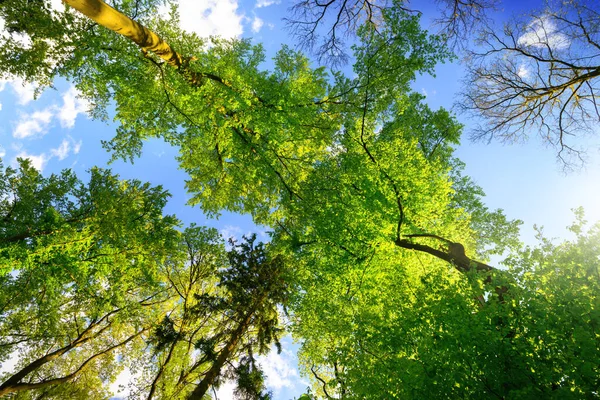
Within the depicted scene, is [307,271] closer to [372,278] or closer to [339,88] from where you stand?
[372,278]

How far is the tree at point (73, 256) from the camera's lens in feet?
31.6

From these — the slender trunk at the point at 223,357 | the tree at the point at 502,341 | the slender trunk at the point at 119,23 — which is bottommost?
the tree at the point at 502,341

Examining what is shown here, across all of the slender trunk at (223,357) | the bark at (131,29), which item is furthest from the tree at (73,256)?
the bark at (131,29)

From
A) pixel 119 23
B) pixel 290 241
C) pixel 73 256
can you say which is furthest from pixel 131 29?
pixel 290 241

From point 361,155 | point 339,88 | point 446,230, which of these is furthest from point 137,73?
→ point 446,230

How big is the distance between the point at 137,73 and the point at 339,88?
7.68 m

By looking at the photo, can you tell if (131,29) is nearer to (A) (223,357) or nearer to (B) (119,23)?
(B) (119,23)

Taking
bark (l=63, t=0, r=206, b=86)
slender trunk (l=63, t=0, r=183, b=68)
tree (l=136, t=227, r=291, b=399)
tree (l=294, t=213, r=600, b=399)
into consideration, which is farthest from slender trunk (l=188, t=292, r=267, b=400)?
slender trunk (l=63, t=0, r=183, b=68)

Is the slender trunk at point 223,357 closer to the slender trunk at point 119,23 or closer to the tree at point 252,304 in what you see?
the tree at point 252,304

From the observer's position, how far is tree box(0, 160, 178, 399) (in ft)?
31.6

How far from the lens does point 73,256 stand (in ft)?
31.8

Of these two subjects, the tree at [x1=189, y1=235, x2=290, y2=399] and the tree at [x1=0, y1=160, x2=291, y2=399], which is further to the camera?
the tree at [x1=189, y1=235, x2=290, y2=399]

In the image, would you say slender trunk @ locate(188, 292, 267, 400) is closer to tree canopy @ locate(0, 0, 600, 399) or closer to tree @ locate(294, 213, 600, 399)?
tree canopy @ locate(0, 0, 600, 399)

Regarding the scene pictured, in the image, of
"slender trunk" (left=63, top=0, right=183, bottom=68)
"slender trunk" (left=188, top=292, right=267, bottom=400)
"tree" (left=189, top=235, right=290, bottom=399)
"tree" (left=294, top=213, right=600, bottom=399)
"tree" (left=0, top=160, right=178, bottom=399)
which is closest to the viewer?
"tree" (left=294, top=213, right=600, bottom=399)
